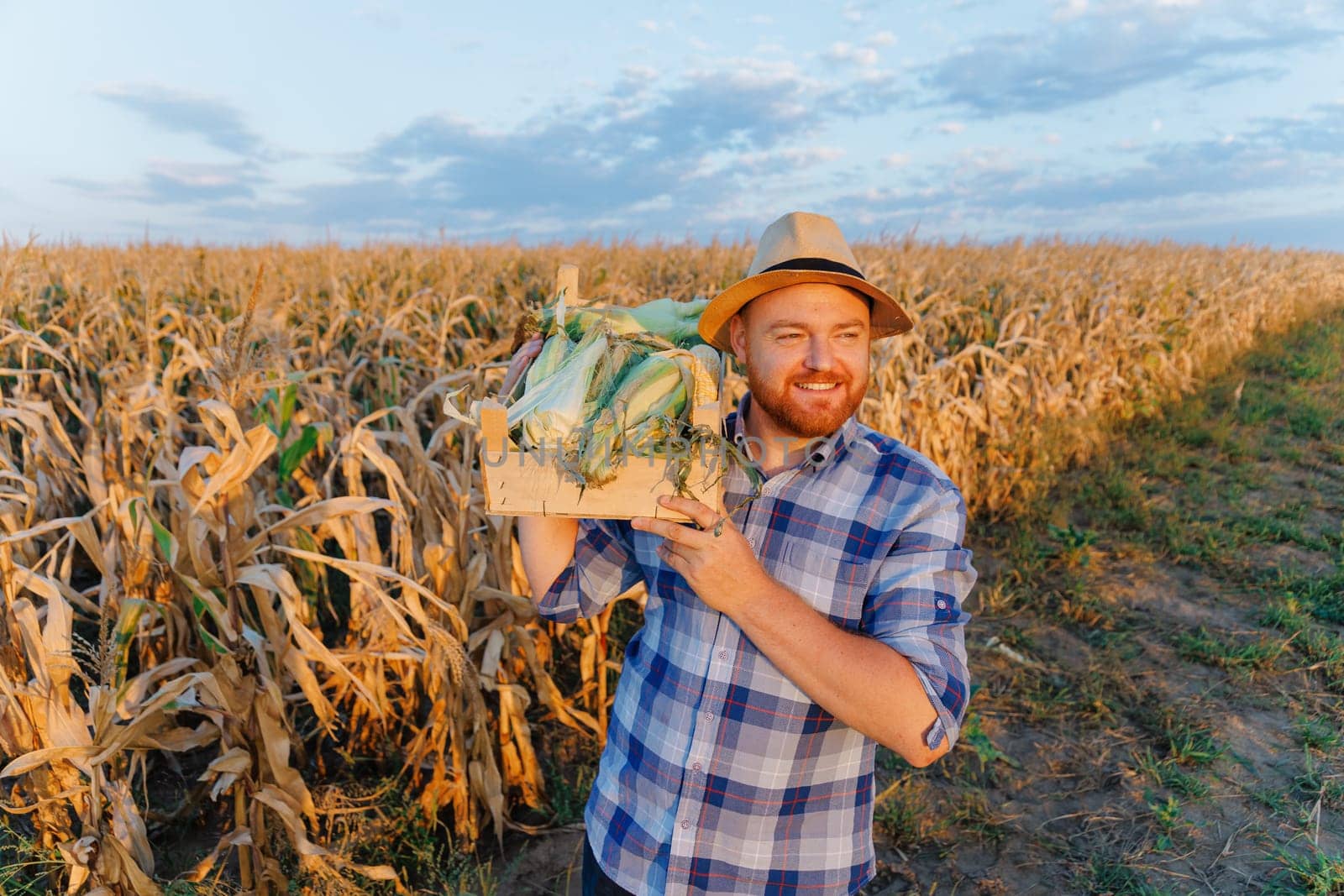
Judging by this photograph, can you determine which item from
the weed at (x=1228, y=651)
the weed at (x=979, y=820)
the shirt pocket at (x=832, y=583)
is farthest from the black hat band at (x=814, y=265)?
the weed at (x=1228, y=651)

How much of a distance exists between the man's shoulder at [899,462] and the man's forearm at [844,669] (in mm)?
384

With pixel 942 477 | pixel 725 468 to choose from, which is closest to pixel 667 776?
pixel 725 468

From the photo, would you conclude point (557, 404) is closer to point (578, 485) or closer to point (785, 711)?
point (578, 485)

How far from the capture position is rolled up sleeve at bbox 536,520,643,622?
6.47 feet

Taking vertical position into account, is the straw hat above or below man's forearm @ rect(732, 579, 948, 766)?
above

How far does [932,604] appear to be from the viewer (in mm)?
1562

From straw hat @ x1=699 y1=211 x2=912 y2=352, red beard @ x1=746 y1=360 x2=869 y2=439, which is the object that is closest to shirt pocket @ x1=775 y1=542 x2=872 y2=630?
red beard @ x1=746 y1=360 x2=869 y2=439

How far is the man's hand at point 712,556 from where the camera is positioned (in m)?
1.52

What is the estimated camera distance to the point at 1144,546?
5469 mm

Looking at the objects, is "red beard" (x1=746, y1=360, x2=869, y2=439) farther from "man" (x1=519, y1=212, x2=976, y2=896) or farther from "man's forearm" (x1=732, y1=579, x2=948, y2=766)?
"man's forearm" (x1=732, y1=579, x2=948, y2=766)

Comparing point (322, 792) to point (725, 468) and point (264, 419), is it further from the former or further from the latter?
point (725, 468)

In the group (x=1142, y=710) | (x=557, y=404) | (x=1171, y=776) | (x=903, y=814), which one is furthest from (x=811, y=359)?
(x=1142, y=710)

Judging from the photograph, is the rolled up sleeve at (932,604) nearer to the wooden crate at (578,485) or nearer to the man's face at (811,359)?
the man's face at (811,359)

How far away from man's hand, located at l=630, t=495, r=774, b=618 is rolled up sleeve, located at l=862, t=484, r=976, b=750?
0.83 ft
